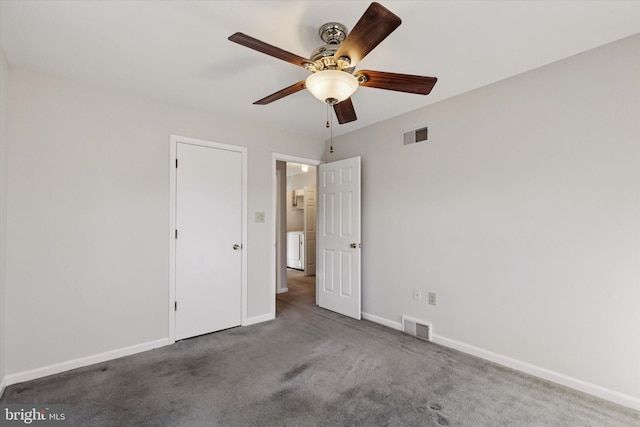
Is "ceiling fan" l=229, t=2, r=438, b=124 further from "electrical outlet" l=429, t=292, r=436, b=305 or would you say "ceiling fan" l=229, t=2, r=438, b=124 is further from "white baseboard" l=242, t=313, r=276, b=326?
"white baseboard" l=242, t=313, r=276, b=326

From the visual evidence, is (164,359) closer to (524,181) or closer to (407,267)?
→ (407,267)

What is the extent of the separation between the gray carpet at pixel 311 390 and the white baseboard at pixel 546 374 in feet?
0.20

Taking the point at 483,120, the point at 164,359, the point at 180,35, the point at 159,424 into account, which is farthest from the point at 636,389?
the point at 180,35

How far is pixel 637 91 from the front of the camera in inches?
76.9

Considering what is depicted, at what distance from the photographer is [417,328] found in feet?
10.3

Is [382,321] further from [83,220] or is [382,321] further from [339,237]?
[83,220]

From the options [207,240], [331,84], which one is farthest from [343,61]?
[207,240]

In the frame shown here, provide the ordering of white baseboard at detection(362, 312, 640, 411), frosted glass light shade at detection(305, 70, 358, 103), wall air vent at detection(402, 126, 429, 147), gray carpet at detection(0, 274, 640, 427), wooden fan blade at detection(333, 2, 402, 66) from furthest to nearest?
wall air vent at detection(402, 126, 429, 147)
white baseboard at detection(362, 312, 640, 411)
gray carpet at detection(0, 274, 640, 427)
frosted glass light shade at detection(305, 70, 358, 103)
wooden fan blade at detection(333, 2, 402, 66)

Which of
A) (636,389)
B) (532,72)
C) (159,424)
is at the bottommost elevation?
(159,424)

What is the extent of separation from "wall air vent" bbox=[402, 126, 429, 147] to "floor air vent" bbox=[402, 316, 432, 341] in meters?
1.91

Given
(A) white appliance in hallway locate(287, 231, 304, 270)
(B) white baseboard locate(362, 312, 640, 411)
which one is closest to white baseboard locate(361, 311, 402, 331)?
(B) white baseboard locate(362, 312, 640, 411)

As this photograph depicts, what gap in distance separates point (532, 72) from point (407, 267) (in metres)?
2.07

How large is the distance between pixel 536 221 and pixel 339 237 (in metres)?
2.14

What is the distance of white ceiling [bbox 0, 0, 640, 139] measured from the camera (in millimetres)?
1692
